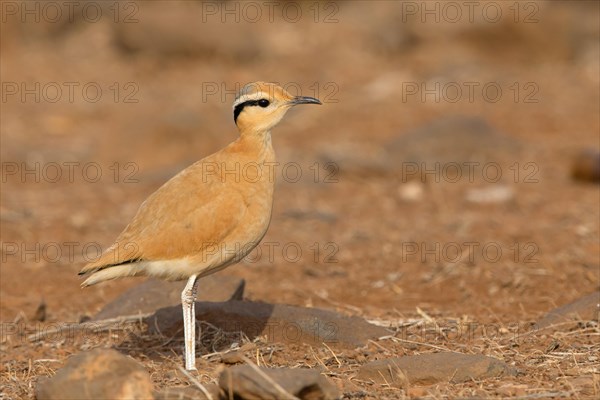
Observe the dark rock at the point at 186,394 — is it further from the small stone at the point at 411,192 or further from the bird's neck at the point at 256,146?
the small stone at the point at 411,192

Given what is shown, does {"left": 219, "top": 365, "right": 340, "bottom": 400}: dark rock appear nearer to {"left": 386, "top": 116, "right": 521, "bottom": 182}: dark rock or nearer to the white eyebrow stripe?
the white eyebrow stripe

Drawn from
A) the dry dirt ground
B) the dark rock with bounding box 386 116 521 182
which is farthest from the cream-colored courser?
the dark rock with bounding box 386 116 521 182

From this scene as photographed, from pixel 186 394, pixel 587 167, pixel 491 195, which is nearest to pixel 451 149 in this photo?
pixel 491 195

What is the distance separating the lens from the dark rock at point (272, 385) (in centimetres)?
484

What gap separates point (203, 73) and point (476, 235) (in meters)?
9.69

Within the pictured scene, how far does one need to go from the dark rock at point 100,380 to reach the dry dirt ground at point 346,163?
0.76 metres

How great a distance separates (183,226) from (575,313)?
2804 mm

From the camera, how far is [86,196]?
41.1 feet

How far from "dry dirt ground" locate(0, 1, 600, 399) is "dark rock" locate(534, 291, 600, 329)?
0.13 metres

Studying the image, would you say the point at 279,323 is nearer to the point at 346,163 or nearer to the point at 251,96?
the point at 251,96

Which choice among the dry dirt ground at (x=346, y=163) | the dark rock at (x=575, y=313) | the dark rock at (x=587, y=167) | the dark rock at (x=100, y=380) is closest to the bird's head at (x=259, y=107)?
the dry dirt ground at (x=346, y=163)

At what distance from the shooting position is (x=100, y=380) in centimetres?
507

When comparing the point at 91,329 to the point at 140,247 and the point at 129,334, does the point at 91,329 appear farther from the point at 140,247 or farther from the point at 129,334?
the point at 140,247

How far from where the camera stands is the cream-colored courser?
646 cm
